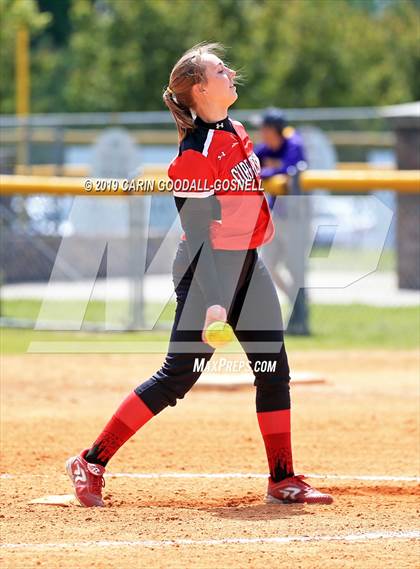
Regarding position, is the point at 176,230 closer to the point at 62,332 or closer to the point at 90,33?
the point at 62,332

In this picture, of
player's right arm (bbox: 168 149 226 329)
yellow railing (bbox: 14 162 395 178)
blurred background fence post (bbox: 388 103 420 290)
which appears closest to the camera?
player's right arm (bbox: 168 149 226 329)

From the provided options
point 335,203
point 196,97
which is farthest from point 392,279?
point 196,97

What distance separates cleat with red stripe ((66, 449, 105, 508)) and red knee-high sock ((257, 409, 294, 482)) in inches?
32.3

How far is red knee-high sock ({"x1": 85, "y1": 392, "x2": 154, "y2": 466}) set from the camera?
5.86m

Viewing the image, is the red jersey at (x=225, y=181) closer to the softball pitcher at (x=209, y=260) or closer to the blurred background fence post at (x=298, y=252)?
the softball pitcher at (x=209, y=260)

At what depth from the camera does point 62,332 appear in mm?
13047

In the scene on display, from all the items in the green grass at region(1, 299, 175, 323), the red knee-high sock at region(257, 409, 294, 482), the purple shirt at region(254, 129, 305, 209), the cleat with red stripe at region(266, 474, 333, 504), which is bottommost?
the cleat with red stripe at region(266, 474, 333, 504)

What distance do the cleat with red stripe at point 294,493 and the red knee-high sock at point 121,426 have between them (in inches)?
29.1

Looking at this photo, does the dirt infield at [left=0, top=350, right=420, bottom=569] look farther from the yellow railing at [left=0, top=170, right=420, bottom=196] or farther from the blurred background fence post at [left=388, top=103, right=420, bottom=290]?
the blurred background fence post at [left=388, top=103, right=420, bottom=290]

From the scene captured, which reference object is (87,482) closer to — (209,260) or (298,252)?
(209,260)

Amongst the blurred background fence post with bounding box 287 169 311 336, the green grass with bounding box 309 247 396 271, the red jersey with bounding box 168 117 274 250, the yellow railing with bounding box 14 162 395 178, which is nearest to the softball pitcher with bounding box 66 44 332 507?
the red jersey with bounding box 168 117 274 250

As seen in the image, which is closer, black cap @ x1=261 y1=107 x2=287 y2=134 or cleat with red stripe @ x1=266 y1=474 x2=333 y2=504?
cleat with red stripe @ x1=266 y1=474 x2=333 y2=504

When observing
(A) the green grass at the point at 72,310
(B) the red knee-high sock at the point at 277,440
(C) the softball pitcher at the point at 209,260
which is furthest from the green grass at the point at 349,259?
(C) the softball pitcher at the point at 209,260

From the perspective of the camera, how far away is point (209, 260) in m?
5.68
